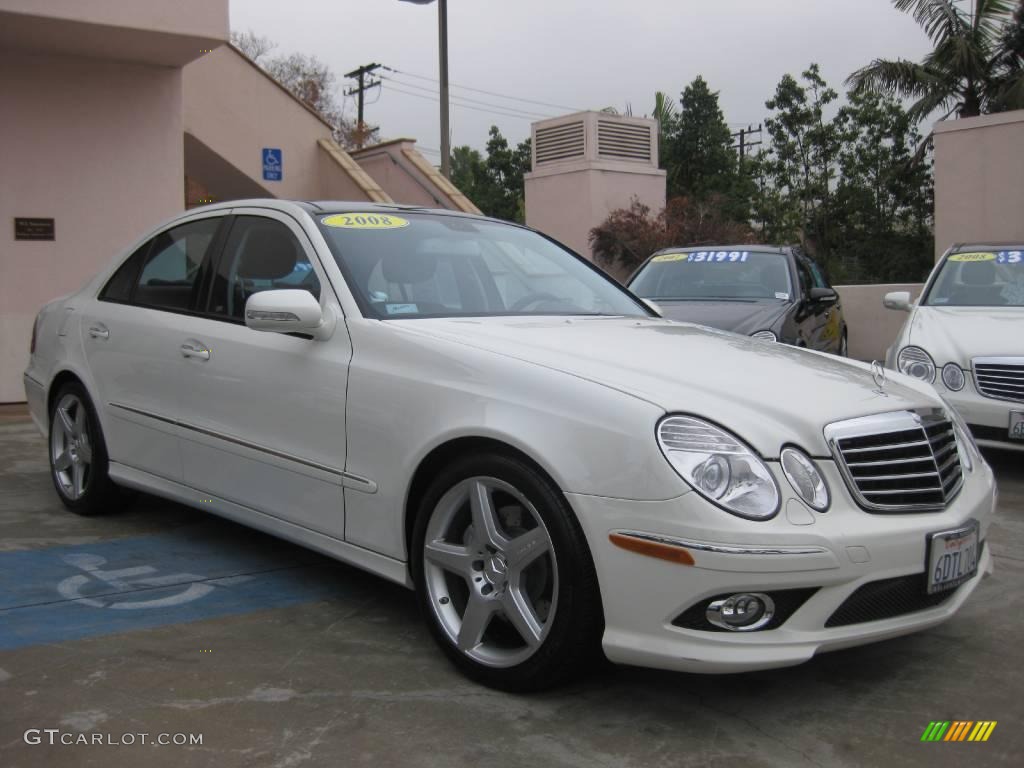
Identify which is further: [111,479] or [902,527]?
[111,479]

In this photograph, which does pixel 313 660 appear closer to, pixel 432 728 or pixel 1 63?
pixel 432 728

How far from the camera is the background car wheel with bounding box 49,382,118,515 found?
510 centimetres

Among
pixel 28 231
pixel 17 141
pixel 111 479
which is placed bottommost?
pixel 111 479

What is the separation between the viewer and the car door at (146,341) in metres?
4.56

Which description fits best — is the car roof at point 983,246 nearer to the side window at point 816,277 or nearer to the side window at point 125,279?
the side window at point 816,277

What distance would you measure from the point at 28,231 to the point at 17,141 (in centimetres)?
81

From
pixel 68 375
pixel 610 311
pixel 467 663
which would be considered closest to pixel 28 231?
pixel 68 375

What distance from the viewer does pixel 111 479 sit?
506 centimetres

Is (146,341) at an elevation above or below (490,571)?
above

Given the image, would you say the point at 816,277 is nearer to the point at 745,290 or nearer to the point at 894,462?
the point at 745,290

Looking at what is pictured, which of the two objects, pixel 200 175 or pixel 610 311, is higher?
pixel 200 175

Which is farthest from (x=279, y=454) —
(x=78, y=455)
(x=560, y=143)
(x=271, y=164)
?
(x=560, y=143)

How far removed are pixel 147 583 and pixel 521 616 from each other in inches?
74.7

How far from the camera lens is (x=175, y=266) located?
15.9 ft
